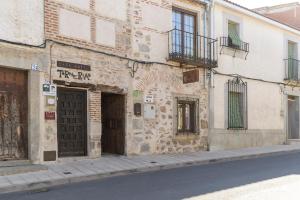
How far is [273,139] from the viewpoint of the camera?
19.8 m

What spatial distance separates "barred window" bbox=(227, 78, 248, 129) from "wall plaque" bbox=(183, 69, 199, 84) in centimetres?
279

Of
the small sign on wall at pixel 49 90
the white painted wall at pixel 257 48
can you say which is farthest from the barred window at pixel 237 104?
the small sign on wall at pixel 49 90

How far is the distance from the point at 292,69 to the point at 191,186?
14.4 m

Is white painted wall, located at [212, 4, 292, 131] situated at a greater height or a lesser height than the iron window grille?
greater

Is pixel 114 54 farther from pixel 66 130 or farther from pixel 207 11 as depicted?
pixel 207 11

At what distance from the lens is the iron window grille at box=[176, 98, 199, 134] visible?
15.3m

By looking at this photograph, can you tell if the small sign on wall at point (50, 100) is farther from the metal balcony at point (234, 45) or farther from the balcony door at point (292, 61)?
the balcony door at point (292, 61)

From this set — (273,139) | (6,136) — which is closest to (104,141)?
(6,136)

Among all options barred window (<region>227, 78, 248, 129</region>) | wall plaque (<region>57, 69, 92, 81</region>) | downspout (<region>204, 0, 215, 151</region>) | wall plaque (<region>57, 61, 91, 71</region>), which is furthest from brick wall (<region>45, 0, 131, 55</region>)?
barred window (<region>227, 78, 248, 129</region>)

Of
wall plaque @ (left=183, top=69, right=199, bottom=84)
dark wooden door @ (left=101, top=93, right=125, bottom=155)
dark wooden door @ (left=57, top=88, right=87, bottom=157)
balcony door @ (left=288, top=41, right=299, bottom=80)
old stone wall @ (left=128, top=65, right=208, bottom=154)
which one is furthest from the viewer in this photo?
balcony door @ (left=288, top=41, right=299, bottom=80)

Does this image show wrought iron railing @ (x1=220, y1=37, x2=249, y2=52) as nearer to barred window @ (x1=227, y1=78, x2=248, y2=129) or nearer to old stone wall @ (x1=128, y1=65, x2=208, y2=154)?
barred window @ (x1=227, y1=78, x2=248, y2=129)

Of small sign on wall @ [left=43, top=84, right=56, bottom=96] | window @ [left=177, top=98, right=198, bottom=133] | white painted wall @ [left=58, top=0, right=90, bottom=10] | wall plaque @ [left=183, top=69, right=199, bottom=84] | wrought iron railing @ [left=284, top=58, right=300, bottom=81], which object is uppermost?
white painted wall @ [left=58, top=0, right=90, bottom=10]

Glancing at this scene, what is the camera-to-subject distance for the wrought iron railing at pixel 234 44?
16828 mm

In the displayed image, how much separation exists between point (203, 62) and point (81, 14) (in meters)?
5.06
